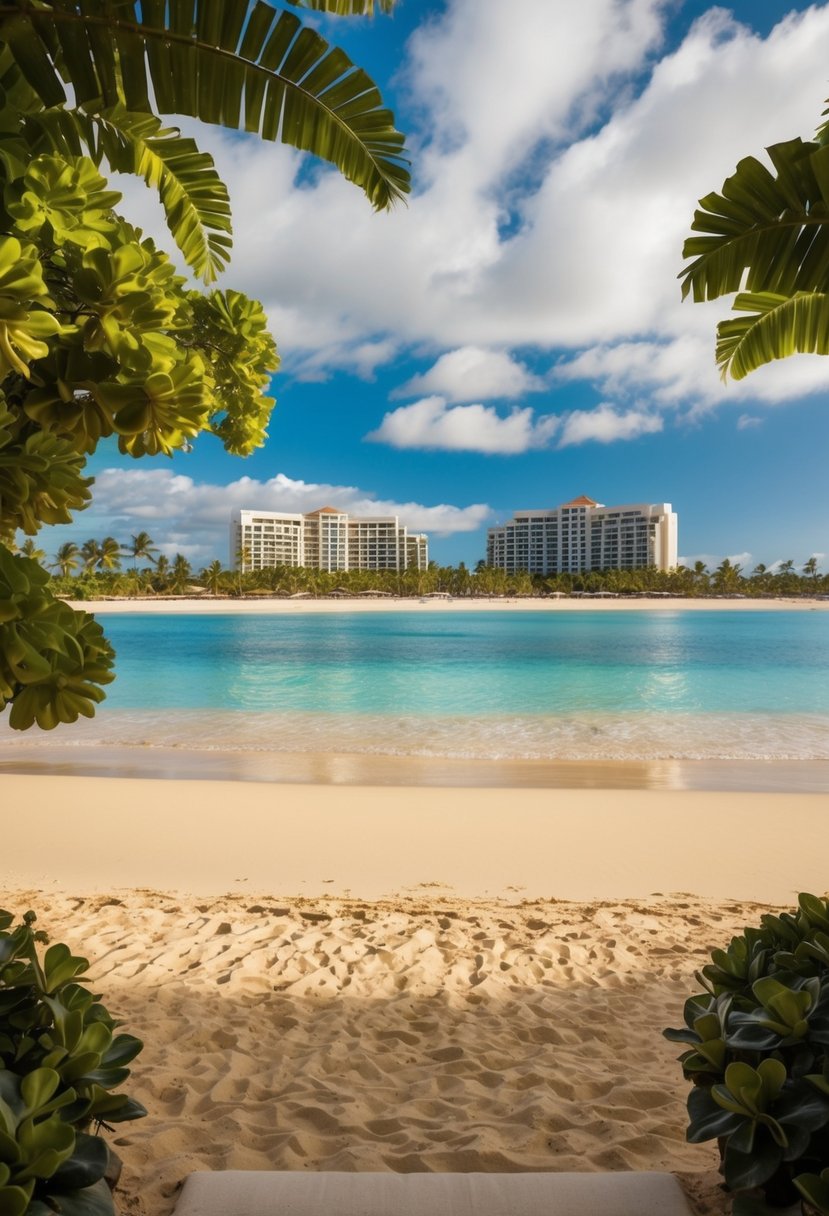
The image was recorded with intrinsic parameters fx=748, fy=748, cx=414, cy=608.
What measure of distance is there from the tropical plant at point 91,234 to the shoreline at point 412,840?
5.65 m

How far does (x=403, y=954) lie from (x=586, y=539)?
583ft

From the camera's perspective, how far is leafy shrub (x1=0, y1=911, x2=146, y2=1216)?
1.39m

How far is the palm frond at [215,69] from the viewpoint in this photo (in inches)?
69.3

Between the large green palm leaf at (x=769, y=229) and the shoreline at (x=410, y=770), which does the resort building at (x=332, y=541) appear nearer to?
the shoreline at (x=410, y=770)

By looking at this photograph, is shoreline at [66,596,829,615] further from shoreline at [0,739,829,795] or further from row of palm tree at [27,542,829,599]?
shoreline at [0,739,829,795]

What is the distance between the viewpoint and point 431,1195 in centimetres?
216

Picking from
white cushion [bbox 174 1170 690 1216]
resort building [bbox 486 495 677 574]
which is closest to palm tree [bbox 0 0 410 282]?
white cushion [bbox 174 1170 690 1216]

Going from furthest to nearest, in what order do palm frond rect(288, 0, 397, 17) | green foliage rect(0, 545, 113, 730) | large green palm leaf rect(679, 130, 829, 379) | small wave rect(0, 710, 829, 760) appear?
small wave rect(0, 710, 829, 760), large green palm leaf rect(679, 130, 829, 379), palm frond rect(288, 0, 397, 17), green foliage rect(0, 545, 113, 730)

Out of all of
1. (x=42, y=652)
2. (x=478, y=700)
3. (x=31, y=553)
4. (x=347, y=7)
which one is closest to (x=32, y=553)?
(x=31, y=553)

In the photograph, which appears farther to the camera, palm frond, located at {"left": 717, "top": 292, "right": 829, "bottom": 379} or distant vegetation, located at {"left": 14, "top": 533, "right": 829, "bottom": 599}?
distant vegetation, located at {"left": 14, "top": 533, "right": 829, "bottom": 599}

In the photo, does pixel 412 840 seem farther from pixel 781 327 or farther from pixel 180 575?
pixel 180 575

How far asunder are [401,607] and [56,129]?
348 ft

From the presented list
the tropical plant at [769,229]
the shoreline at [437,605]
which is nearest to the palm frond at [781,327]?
the tropical plant at [769,229]

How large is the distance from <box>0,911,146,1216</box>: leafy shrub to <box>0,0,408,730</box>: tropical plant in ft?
2.37
